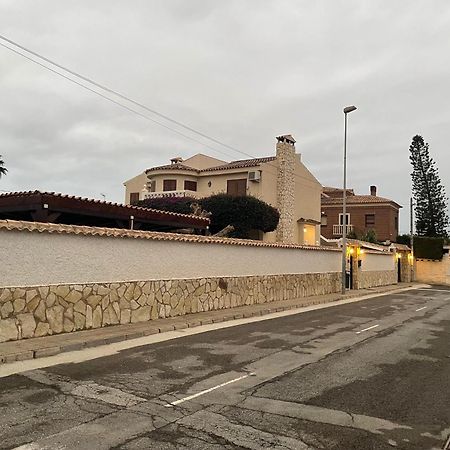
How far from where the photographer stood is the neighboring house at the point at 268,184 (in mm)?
37344

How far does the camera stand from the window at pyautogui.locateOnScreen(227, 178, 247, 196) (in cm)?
3731

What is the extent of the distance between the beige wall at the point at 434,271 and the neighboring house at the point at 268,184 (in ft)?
43.7

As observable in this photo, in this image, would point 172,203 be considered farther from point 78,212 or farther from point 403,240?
point 403,240

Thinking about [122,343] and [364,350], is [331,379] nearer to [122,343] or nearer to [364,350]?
[364,350]

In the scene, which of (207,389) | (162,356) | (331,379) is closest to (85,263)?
(162,356)

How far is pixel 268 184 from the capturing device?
124 feet

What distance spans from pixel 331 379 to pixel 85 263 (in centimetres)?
672

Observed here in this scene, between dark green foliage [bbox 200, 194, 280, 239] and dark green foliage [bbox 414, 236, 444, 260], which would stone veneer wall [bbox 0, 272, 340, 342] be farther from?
dark green foliage [bbox 414, 236, 444, 260]

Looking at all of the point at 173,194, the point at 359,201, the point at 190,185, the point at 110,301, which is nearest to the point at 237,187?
the point at 190,185

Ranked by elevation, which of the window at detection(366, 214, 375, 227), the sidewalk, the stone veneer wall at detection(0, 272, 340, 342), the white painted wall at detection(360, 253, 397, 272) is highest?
the window at detection(366, 214, 375, 227)

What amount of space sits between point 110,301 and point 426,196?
5231 centimetres

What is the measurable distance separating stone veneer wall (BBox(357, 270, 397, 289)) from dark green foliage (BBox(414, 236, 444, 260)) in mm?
8926

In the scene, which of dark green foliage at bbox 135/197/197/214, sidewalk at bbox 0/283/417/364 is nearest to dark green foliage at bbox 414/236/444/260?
dark green foliage at bbox 135/197/197/214

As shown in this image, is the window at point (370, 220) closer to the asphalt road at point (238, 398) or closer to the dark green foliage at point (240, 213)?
the dark green foliage at point (240, 213)
